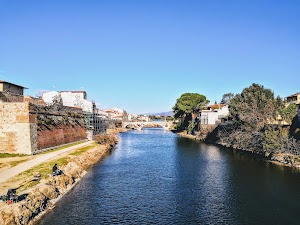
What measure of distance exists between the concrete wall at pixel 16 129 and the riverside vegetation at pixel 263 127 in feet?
129

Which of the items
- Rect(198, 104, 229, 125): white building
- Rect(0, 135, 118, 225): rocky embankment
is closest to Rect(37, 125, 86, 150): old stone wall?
Rect(0, 135, 118, 225): rocky embankment

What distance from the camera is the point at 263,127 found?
58.8 meters

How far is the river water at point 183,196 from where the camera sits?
23.8 meters

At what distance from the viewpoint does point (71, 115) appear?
64625 millimetres

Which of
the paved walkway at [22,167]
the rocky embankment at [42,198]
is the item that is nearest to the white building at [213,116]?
the rocky embankment at [42,198]

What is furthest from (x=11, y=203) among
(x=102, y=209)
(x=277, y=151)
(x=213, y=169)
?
(x=277, y=151)

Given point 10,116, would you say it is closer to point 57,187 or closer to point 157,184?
point 57,187

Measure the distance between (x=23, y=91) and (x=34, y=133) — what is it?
2255 centimetres

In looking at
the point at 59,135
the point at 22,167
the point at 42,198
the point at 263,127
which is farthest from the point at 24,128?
the point at 263,127

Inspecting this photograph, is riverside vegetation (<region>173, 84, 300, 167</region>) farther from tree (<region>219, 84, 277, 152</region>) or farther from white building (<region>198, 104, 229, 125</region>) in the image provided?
white building (<region>198, 104, 229, 125</region>)

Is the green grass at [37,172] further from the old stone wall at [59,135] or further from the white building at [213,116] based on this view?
the white building at [213,116]

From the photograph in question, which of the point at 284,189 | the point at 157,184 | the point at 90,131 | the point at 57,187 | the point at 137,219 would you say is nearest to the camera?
the point at 137,219

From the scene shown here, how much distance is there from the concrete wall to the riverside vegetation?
129 ft

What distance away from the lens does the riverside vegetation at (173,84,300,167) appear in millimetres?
49500
